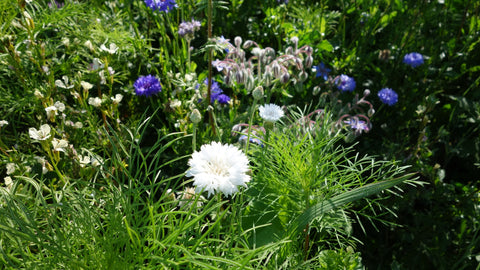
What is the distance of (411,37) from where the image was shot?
1949 millimetres

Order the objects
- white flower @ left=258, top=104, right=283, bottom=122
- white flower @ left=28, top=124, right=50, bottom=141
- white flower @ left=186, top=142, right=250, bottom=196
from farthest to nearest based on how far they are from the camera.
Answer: white flower @ left=28, top=124, right=50, bottom=141
white flower @ left=258, top=104, right=283, bottom=122
white flower @ left=186, top=142, right=250, bottom=196

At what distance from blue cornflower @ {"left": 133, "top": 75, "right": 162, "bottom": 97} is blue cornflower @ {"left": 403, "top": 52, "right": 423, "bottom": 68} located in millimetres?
1058

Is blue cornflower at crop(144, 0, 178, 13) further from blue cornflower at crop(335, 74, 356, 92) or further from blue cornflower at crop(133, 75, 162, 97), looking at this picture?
blue cornflower at crop(335, 74, 356, 92)

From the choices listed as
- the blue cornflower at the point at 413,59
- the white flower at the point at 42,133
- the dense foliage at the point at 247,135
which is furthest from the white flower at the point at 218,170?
the blue cornflower at the point at 413,59

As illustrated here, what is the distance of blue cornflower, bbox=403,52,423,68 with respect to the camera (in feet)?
5.90

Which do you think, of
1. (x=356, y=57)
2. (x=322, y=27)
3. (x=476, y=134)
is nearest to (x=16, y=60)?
(x=322, y=27)

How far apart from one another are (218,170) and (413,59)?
54.7 inches

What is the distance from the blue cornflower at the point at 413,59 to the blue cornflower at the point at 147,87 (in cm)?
106

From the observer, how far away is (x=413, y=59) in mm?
1811

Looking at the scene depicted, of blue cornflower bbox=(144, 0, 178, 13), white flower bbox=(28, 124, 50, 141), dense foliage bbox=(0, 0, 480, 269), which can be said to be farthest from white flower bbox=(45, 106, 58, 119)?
blue cornflower bbox=(144, 0, 178, 13)

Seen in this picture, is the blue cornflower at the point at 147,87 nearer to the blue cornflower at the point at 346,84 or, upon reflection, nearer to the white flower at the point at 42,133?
the white flower at the point at 42,133

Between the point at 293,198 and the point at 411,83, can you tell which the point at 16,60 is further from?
the point at 411,83

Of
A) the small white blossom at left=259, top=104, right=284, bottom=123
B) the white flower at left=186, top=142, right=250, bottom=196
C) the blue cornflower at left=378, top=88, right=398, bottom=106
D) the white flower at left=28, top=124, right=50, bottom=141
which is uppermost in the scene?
the small white blossom at left=259, top=104, right=284, bottom=123

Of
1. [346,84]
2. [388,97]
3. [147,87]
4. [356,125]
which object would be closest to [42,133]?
[147,87]
